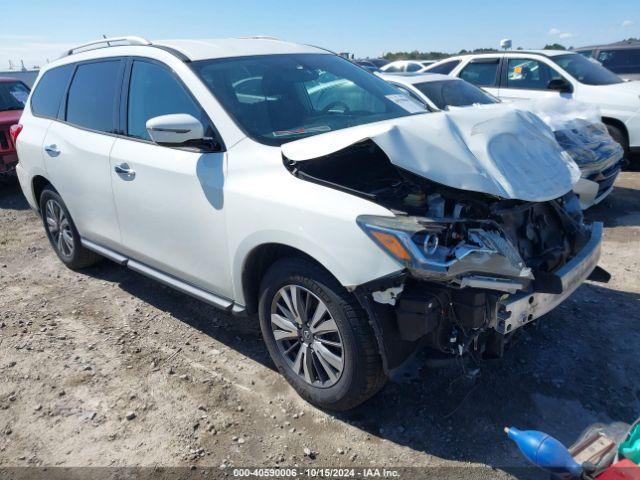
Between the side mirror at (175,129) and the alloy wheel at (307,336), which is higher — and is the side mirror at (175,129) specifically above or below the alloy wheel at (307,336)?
above

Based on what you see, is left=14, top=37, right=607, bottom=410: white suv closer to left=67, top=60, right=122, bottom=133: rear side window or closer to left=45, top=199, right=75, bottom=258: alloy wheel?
left=67, top=60, right=122, bottom=133: rear side window

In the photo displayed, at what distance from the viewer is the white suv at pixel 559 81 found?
7500mm

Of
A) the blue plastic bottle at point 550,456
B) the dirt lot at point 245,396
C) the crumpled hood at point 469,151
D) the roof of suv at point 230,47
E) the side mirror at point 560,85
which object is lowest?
the dirt lot at point 245,396

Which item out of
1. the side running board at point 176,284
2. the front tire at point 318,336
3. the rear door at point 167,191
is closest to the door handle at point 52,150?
the side running board at point 176,284

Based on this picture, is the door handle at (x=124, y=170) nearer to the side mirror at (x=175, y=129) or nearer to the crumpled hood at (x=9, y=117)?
the side mirror at (x=175, y=129)

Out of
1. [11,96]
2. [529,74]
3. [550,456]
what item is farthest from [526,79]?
[11,96]

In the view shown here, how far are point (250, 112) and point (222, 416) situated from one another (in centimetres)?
176

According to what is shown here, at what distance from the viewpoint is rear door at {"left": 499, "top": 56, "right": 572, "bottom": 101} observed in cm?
811

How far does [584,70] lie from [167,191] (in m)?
7.21

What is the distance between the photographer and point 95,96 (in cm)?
412

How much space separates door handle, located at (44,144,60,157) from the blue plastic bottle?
411 centimetres

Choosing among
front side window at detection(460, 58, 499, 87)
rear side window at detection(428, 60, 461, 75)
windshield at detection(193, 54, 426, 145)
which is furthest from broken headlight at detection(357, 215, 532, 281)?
rear side window at detection(428, 60, 461, 75)

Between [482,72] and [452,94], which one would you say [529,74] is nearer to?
[482,72]

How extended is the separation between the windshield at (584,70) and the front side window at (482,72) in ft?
2.99
